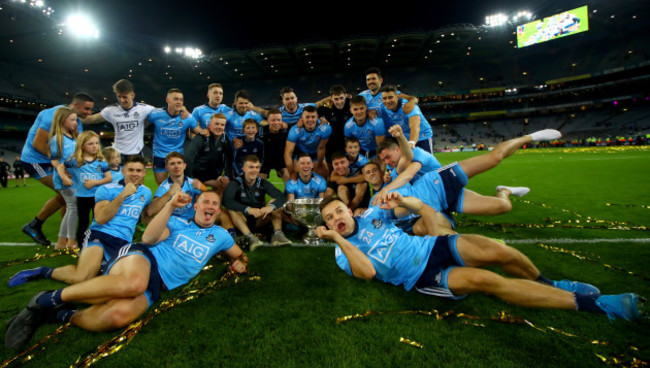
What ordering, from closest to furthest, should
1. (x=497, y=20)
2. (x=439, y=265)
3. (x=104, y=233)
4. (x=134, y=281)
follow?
(x=134, y=281) → (x=439, y=265) → (x=104, y=233) → (x=497, y=20)

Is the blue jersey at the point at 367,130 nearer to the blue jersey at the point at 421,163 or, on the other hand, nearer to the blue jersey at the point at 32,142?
the blue jersey at the point at 421,163

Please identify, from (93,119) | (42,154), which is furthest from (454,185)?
(42,154)

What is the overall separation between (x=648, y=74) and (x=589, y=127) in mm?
8657

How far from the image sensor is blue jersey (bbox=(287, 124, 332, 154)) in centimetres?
582

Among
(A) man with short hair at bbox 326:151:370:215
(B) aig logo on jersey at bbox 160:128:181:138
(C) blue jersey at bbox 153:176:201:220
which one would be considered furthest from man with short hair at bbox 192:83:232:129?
(A) man with short hair at bbox 326:151:370:215

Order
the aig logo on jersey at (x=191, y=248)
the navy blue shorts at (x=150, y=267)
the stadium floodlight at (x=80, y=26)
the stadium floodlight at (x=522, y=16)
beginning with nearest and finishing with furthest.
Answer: the navy blue shorts at (x=150, y=267), the aig logo on jersey at (x=191, y=248), the stadium floodlight at (x=80, y=26), the stadium floodlight at (x=522, y=16)

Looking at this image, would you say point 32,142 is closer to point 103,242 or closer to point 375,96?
point 103,242

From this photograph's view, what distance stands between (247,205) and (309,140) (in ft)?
6.77

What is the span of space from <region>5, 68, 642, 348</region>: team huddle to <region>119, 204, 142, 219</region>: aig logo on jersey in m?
0.01

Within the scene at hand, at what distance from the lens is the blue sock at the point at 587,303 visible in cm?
198

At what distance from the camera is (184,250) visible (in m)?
2.70

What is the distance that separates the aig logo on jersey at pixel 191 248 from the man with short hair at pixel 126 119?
3.78m

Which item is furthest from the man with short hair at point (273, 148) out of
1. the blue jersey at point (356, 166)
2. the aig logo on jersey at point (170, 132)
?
the aig logo on jersey at point (170, 132)

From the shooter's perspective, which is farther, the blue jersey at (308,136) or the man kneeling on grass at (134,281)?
the blue jersey at (308,136)
